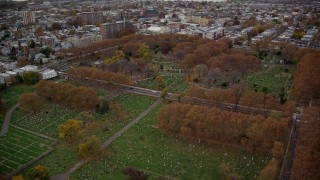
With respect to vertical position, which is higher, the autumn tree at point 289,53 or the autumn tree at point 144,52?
the autumn tree at point 289,53

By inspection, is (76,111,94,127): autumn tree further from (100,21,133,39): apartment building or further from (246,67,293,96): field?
(100,21,133,39): apartment building

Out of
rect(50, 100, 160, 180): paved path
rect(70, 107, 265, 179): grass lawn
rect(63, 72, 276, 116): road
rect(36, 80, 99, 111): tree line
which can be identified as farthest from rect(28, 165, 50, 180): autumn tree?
rect(63, 72, 276, 116): road

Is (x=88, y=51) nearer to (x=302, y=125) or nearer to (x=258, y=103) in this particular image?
(x=258, y=103)

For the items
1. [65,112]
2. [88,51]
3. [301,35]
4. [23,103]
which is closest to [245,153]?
[65,112]

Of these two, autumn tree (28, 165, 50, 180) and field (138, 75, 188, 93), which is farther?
field (138, 75, 188, 93)

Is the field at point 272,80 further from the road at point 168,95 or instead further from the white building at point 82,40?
the white building at point 82,40

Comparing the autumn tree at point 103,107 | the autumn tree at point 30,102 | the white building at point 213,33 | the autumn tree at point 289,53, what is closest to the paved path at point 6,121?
the autumn tree at point 30,102
